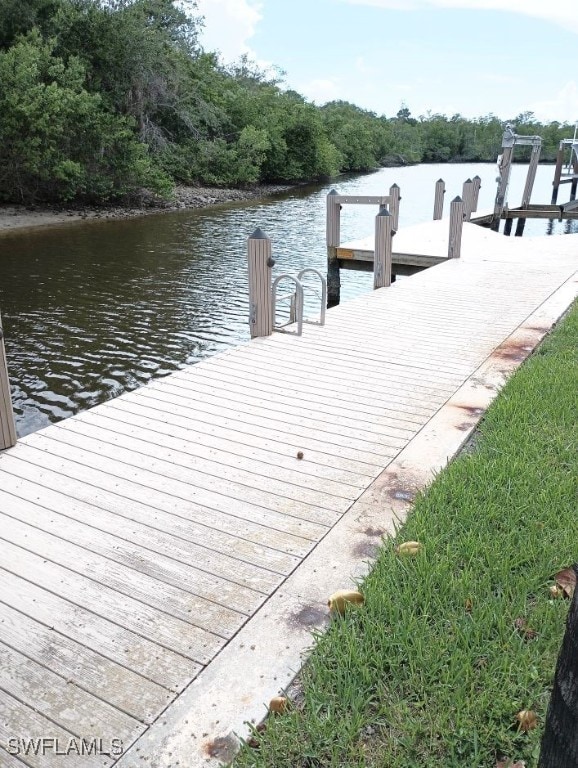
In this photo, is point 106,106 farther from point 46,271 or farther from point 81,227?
point 46,271

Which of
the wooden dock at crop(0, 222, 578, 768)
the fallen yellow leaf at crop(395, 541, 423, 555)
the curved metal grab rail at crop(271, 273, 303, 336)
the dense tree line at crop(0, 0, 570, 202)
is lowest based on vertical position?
the wooden dock at crop(0, 222, 578, 768)

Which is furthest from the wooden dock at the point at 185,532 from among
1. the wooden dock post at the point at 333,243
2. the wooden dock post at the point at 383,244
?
the wooden dock post at the point at 333,243

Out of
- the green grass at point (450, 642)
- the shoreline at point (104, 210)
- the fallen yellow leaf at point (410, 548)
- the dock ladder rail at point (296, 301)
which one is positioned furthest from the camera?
the shoreline at point (104, 210)

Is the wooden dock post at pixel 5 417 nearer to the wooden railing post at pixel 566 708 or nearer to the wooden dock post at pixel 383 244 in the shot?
the wooden railing post at pixel 566 708

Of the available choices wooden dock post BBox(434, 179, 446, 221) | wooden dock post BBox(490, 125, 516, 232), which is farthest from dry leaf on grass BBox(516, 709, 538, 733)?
wooden dock post BBox(434, 179, 446, 221)

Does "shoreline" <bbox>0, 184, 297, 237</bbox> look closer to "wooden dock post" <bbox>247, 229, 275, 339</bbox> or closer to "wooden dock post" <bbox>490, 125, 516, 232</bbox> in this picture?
"wooden dock post" <bbox>490, 125, 516, 232</bbox>

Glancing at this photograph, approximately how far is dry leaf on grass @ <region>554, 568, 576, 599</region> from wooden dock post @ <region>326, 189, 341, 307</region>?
941 cm

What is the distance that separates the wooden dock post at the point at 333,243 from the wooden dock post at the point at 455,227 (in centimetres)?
202

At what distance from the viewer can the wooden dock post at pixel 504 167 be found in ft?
56.6

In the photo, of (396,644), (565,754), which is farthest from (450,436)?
(565,754)

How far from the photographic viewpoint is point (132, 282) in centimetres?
1348

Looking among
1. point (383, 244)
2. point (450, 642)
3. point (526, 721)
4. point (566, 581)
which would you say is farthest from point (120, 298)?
point (526, 721)

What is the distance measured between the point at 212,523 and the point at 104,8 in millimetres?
30376

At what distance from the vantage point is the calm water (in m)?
8.38
